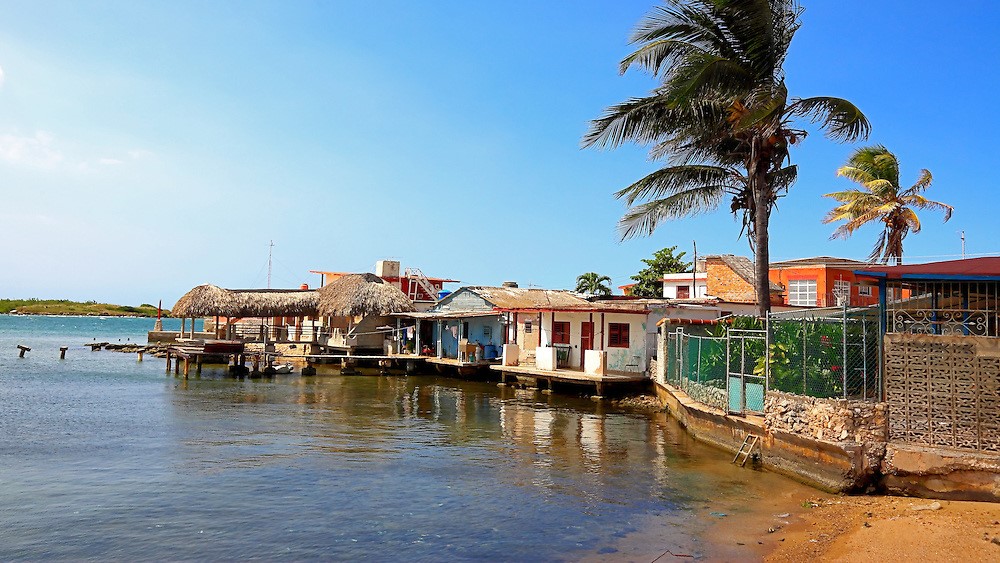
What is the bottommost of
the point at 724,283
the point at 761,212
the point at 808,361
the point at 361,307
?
the point at 808,361

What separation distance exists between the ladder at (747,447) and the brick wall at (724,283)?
77.8 ft

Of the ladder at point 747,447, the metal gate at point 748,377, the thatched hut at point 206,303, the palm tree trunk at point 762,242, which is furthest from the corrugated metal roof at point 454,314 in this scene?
the ladder at point 747,447

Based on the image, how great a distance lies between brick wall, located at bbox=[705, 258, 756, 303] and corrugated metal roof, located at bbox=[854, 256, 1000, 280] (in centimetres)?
2540

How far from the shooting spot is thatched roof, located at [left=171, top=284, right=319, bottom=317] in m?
42.5

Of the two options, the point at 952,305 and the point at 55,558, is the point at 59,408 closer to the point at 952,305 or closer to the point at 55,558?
the point at 55,558

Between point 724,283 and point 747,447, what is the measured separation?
25608mm

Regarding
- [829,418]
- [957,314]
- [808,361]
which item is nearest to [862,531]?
[829,418]

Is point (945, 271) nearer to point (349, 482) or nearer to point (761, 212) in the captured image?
point (761, 212)

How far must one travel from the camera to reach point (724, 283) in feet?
127

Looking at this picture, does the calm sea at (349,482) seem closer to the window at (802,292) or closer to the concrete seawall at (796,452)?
the concrete seawall at (796,452)

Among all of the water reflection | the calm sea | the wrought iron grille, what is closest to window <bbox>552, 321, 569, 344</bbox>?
the water reflection

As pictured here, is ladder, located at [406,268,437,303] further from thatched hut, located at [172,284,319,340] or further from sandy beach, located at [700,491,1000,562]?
sandy beach, located at [700,491,1000,562]

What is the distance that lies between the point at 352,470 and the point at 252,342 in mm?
32144

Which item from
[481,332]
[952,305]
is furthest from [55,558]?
[481,332]
